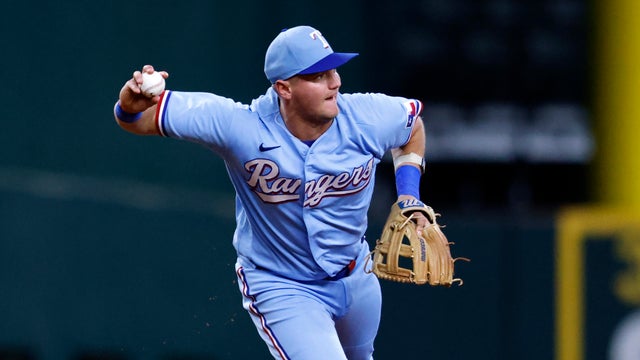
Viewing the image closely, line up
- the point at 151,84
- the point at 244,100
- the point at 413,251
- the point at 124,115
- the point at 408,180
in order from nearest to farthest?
the point at 151,84 < the point at 124,115 < the point at 413,251 < the point at 408,180 < the point at 244,100

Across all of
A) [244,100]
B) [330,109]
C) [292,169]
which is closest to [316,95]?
[330,109]

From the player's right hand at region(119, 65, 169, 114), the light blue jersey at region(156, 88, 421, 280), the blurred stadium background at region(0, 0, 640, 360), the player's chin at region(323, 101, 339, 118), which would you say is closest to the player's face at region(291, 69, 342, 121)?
the player's chin at region(323, 101, 339, 118)

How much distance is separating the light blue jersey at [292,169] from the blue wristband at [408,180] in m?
0.14

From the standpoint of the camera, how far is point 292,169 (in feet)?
16.3

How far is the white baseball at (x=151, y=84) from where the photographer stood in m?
4.74

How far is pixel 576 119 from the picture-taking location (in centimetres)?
893

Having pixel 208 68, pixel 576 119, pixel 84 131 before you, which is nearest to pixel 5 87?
pixel 84 131

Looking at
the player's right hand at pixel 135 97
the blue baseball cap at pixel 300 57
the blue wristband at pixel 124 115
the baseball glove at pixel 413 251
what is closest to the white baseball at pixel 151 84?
the player's right hand at pixel 135 97

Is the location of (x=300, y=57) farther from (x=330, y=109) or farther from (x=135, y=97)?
(x=135, y=97)

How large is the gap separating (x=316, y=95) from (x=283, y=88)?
111 mm

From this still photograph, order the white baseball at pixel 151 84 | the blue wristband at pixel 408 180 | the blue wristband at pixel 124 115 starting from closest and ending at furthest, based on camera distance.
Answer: the white baseball at pixel 151 84 → the blue wristband at pixel 124 115 → the blue wristband at pixel 408 180

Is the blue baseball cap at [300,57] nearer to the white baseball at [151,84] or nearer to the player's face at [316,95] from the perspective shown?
the player's face at [316,95]

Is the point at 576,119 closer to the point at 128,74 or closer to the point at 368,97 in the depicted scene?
the point at 128,74

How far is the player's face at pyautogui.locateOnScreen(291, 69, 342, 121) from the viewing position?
16.1ft
